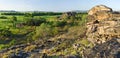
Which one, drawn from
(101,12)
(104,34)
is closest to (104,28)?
(104,34)

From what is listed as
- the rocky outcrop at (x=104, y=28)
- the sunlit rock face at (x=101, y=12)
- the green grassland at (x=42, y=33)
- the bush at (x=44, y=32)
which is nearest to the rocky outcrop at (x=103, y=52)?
the green grassland at (x=42, y=33)

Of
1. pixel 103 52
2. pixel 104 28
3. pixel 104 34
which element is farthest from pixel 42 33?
pixel 103 52

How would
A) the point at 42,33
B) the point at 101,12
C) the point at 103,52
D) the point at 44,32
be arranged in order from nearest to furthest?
the point at 103,52 < the point at 101,12 < the point at 42,33 < the point at 44,32

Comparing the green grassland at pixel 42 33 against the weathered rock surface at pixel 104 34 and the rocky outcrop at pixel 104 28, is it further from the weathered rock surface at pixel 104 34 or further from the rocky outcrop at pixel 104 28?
the weathered rock surface at pixel 104 34

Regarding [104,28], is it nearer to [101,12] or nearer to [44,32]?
[101,12]

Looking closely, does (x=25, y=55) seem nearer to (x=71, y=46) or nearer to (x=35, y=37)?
(x=71, y=46)

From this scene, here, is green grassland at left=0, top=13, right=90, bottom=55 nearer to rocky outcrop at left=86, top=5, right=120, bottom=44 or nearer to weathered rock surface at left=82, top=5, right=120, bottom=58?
rocky outcrop at left=86, top=5, right=120, bottom=44

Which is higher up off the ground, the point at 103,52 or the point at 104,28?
the point at 103,52

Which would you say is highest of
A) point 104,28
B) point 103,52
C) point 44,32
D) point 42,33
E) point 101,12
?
point 103,52

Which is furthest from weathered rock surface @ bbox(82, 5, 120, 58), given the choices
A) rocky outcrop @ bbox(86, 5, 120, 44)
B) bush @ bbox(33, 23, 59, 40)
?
bush @ bbox(33, 23, 59, 40)

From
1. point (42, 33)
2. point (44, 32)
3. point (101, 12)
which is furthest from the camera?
point (44, 32)

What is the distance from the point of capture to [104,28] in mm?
80750

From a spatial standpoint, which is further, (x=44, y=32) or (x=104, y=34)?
(x=44, y=32)

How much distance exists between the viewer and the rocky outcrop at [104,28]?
252ft
